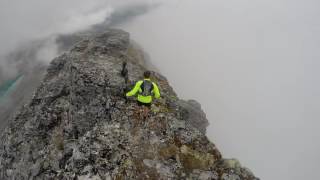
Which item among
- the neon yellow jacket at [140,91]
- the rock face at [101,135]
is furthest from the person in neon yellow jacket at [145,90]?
the rock face at [101,135]

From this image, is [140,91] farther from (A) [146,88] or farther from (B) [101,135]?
(B) [101,135]

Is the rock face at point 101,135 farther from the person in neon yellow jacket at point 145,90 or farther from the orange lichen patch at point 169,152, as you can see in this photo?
the person in neon yellow jacket at point 145,90

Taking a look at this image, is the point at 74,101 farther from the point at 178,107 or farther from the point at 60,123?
the point at 178,107

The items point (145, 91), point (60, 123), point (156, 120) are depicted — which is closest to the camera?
point (145, 91)

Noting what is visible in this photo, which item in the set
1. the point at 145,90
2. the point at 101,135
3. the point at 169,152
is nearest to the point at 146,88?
the point at 145,90

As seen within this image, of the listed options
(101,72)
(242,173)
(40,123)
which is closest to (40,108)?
(40,123)

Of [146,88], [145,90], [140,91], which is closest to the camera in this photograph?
[146,88]

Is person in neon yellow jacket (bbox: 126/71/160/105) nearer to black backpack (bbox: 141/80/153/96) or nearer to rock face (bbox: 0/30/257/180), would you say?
black backpack (bbox: 141/80/153/96)
